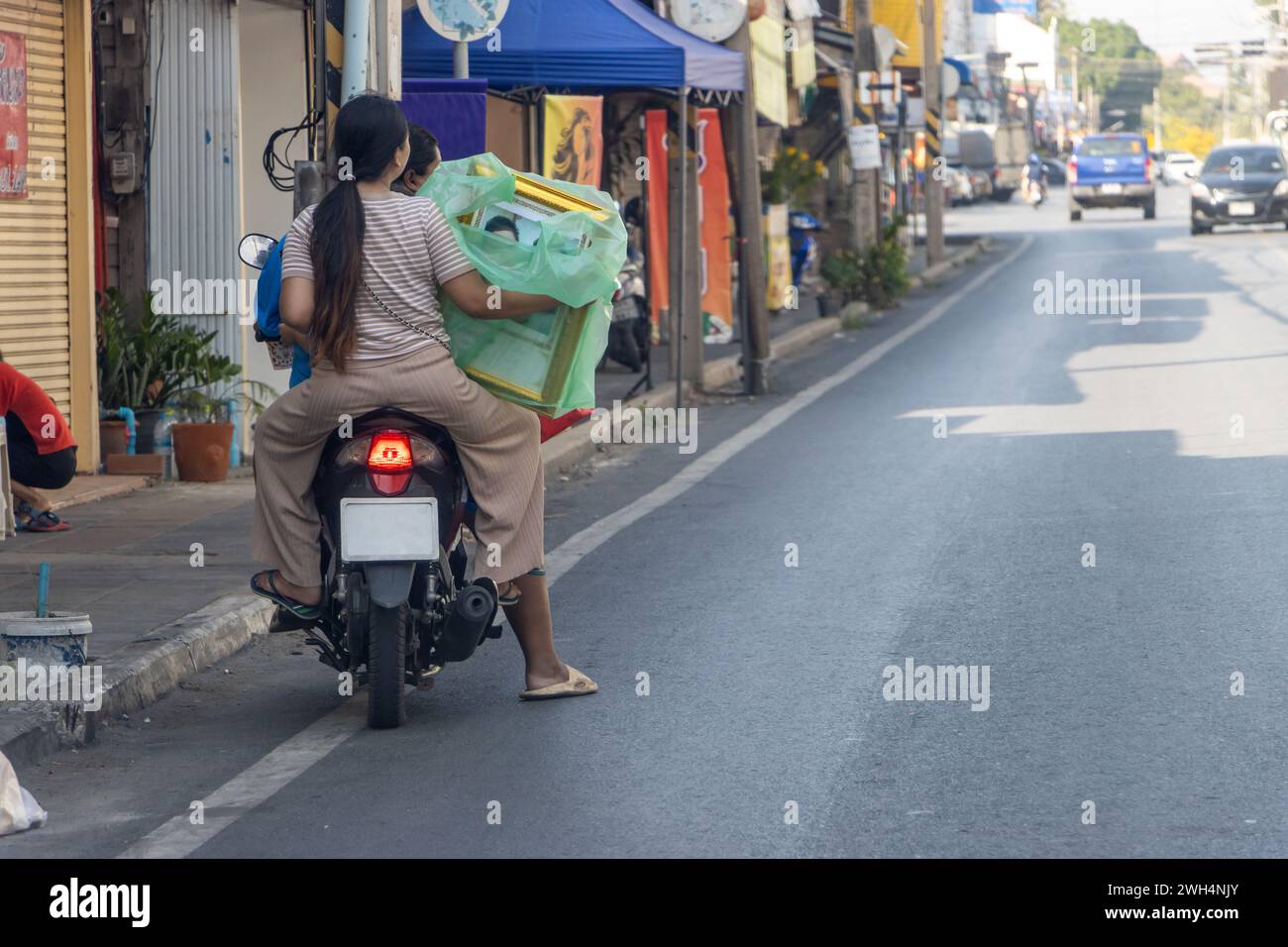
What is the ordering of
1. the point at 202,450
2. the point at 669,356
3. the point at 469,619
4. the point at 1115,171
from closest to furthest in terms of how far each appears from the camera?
the point at 469,619, the point at 202,450, the point at 669,356, the point at 1115,171

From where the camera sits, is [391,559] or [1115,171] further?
[1115,171]

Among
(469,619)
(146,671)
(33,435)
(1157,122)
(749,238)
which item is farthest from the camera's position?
(1157,122)

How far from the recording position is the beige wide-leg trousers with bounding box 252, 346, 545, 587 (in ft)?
19.1

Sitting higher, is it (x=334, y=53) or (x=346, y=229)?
(x=334, y=53)

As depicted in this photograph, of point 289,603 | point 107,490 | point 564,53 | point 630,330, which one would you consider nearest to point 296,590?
point 289,603

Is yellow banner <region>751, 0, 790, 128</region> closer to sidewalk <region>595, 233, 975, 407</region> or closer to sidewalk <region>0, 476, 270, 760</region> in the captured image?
sidewalk <region>595, 233, 975, 407</region>

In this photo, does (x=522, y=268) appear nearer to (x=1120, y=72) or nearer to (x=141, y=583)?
(x=141, y=583)

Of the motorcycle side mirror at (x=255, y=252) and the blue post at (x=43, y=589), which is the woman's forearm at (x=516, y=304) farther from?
the blue post at (x=43, y=589)

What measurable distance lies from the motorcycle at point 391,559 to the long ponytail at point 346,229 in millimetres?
255

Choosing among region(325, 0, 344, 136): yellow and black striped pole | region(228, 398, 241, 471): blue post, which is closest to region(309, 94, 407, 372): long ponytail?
region(325, 0, 344, 136): yellow and black striped pole

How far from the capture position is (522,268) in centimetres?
589

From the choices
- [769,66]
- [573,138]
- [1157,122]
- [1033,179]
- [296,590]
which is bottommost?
[296,590]

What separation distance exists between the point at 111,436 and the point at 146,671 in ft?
17.1
